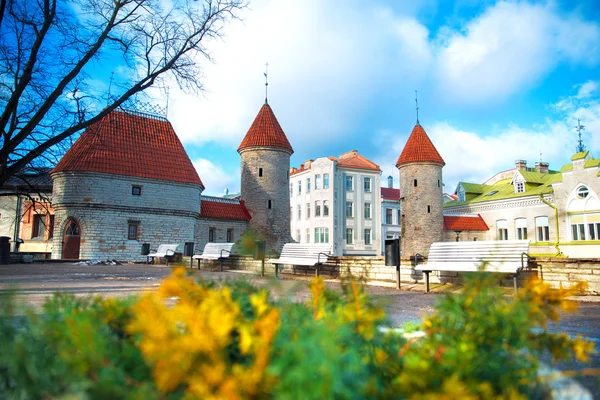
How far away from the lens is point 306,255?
1261 cm

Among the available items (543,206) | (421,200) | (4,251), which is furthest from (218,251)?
(543,206)

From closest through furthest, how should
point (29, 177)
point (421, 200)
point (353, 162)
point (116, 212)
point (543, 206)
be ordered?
point (29, 177) → point (116, 212) → point (421, 200) → point (543, 206) → point (353, 162)

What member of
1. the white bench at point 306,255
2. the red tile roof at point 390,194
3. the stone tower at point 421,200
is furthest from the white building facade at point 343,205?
the white bench at point 306,255

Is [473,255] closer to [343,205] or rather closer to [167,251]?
[167,251]

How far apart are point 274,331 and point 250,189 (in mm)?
34983

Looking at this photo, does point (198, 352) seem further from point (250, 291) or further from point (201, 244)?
point (201, 244)

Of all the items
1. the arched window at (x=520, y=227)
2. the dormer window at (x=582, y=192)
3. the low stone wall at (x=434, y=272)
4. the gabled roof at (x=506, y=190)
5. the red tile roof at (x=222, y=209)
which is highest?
the gabled roof at (x=506, y=190)

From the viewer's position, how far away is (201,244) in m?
34.1

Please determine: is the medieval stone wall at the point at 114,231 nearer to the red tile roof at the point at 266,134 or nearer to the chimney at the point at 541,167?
the red tile roof at the point at 266,134

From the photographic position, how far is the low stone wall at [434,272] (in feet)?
27.1

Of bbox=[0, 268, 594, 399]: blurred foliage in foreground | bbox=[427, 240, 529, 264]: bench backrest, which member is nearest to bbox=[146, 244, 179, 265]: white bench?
bbox=[427, 240, 529, 264]: bench backrest

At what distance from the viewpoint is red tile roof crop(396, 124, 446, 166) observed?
37625 millimetres

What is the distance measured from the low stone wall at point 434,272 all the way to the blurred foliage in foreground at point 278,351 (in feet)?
7.30

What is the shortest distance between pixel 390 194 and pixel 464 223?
14.2 metres
